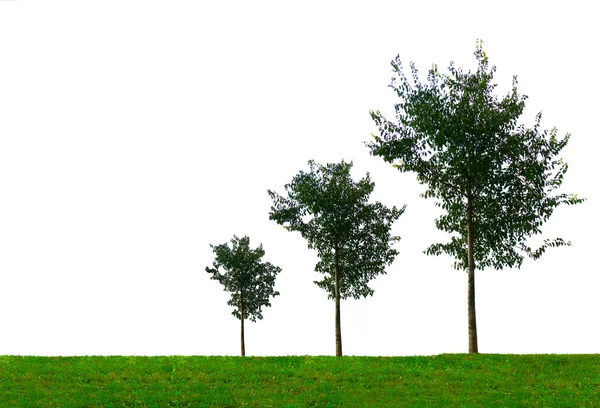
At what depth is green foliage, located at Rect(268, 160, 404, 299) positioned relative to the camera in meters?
32.4

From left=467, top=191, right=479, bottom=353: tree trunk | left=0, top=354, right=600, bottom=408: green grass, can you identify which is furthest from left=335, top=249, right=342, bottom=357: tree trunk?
left=467, top=191, right=479, bottom=353: tree trunk

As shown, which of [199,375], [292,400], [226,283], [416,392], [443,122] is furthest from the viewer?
[226,283]

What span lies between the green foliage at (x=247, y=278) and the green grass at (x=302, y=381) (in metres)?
18.1

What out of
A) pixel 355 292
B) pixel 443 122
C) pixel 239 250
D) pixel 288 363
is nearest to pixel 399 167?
pixel 443 122

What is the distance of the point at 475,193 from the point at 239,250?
21698 mm

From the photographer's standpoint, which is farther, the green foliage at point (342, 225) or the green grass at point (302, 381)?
the green foliage at point (342, 225)

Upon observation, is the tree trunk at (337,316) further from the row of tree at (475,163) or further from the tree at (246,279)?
the tree at (246,279)

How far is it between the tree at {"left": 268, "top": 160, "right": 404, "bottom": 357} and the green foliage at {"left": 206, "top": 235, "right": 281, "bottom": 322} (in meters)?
9.99

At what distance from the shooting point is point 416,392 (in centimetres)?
1861

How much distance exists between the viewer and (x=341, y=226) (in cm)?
3216

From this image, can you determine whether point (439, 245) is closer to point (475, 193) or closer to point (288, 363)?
point (475, 193)

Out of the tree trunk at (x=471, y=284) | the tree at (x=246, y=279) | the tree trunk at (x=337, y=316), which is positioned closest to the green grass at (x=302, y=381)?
the tree trunk at (x=471, y=284)

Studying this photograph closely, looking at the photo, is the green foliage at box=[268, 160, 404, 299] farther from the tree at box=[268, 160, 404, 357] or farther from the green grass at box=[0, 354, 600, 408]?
the green grass at box=[0, 354, 600, 408]

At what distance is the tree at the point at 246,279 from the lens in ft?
139
